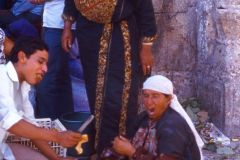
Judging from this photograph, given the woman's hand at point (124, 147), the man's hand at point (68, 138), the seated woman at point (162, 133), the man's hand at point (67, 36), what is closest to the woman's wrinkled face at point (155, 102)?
the seated woman at point (162, 133)

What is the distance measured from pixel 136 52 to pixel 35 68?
3.71 ft

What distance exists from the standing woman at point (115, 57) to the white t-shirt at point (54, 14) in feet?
1.74

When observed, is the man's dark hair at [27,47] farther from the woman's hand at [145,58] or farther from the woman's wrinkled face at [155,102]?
the woman's hand at [145,58]

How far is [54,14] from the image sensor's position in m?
5.38

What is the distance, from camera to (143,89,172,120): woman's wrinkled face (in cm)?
400

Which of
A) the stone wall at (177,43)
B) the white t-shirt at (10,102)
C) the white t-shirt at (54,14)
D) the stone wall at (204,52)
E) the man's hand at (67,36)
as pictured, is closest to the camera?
the white t-shirt at (10,102)

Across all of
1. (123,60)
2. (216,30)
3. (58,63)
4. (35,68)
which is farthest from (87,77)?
(216,30)

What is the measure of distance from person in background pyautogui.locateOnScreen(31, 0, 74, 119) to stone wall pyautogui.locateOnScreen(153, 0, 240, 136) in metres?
0.88

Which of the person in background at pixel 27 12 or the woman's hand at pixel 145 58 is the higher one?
the person in background at pixel 27 12

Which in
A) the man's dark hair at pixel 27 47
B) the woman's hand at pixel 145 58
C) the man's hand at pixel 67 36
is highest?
the man's dark hair at pixel 27 47

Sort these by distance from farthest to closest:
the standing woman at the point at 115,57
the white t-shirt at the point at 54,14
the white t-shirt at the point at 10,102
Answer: the white t-shirt at the point at 54,14 < the standing woman at the point at 115,57 < the white t-shirt at the point at 10,102

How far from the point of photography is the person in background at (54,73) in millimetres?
5383

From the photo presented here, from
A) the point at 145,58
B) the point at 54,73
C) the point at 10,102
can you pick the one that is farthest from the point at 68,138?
the point at 54,73

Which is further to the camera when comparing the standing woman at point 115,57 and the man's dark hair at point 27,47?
the standing woman at point 115,57
